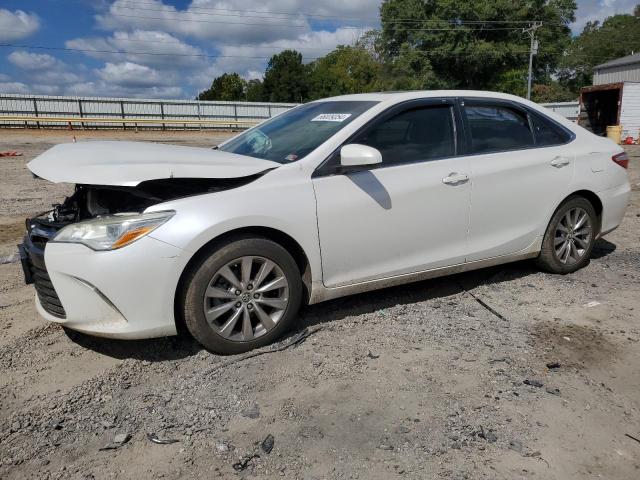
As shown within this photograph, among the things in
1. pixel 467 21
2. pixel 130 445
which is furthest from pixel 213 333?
pixel 467 21

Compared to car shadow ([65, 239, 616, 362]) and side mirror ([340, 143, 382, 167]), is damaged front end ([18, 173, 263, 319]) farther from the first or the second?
side mirror ([340, 143, 382, 167])

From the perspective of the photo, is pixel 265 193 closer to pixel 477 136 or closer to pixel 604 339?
pixel 477 136

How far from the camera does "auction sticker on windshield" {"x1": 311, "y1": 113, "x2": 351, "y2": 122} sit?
3.99 meters

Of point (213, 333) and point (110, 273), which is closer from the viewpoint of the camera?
point (110, 273)

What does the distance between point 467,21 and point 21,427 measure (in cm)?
5402

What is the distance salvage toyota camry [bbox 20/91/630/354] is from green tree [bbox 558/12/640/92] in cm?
8729

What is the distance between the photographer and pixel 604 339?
3.77 m

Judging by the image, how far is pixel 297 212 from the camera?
137 inches

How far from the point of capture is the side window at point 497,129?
14.3 ft

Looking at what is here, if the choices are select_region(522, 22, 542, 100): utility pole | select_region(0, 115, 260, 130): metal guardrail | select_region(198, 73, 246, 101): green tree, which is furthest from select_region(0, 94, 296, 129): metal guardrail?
select_region(198, 73, 246, 101): green tree

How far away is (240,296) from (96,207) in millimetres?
1104

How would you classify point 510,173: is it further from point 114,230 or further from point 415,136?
point 114,230

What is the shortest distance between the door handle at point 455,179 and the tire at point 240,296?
1372mm

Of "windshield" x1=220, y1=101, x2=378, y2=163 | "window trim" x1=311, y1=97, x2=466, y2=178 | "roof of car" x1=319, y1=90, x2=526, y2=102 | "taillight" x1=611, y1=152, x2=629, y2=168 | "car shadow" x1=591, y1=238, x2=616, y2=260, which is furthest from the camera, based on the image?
"car shadow" x1=591, y1=238, x2=616, y2=260
